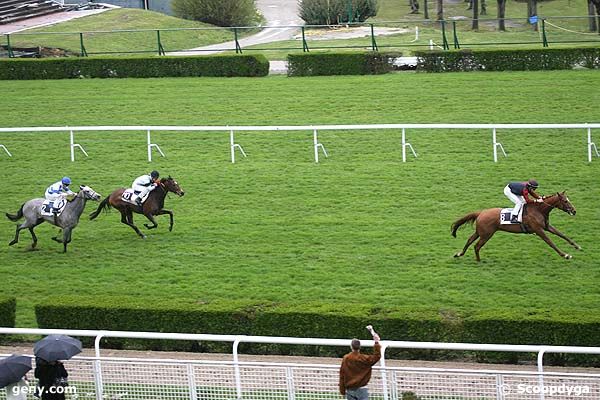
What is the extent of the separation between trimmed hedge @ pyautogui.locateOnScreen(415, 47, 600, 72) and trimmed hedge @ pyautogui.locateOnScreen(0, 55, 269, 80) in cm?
435

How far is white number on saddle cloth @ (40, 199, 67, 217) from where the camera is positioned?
611 inches

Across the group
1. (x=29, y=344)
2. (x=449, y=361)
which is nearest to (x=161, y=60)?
(x=29, y=344)

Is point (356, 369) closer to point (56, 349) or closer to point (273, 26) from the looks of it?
point (56, 349)

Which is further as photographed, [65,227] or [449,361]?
[65,227]

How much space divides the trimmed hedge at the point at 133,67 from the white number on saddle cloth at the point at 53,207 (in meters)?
13.4

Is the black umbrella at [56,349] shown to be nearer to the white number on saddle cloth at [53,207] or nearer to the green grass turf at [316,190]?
the green grass turf at [316,190]

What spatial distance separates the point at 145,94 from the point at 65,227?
37.2 feet

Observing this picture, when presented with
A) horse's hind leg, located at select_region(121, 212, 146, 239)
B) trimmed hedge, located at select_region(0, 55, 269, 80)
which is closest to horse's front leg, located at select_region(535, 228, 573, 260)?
horse's hind leg, located at select_region(121, 212, 146, 239)

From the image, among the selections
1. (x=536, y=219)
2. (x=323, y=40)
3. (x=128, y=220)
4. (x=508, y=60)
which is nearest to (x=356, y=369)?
(x=536, y=219)

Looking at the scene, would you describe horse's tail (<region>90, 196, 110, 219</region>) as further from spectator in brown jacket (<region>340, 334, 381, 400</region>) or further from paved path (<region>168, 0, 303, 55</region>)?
paved path (<region>168, 0, 303, 55</region>)

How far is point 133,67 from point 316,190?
39.0 ft

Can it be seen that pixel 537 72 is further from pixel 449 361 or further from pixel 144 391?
pixel 144 391

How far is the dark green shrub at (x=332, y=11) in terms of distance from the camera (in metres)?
36.9

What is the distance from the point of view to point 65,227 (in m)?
15.7
